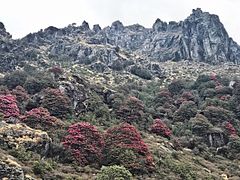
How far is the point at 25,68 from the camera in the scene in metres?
95.6

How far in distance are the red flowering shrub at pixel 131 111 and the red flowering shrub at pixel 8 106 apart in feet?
57.8

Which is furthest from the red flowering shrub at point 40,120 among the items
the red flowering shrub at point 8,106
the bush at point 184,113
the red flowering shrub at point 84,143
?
the bush at point 184,113

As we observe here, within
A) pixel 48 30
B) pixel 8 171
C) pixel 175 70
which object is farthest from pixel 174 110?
pixel 48 30

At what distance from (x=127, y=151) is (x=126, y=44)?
5170 inches

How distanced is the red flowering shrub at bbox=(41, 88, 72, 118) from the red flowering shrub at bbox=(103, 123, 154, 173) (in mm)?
14718

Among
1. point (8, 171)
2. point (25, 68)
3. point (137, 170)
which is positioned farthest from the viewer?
point (25, 68)

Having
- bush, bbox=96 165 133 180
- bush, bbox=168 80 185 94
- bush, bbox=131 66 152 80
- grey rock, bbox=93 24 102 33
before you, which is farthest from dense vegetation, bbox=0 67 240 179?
grey rock, bbox=93 24 102 33

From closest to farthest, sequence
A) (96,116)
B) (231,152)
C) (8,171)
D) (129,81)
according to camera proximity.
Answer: (8,171)
(231,152)
(96,116)
(129,81)

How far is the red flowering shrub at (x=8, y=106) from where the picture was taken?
2308 inches

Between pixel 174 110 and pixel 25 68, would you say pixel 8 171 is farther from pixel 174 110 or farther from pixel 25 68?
pixel 25 68

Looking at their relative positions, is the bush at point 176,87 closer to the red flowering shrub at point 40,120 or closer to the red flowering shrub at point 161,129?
the red flowering shrub at point 161,129

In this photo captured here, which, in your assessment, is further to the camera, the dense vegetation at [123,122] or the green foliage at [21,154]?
the dense vegetation at [123,122]

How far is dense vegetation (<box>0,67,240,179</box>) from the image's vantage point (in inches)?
1838

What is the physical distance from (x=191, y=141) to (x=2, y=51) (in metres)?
61.2
